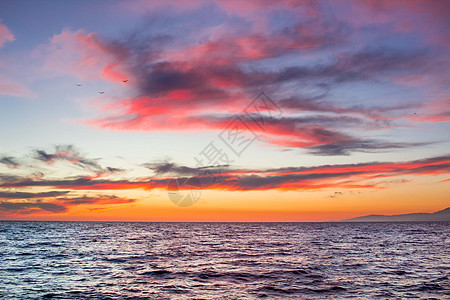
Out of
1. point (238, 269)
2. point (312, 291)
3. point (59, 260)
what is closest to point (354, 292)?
point (312, 291)

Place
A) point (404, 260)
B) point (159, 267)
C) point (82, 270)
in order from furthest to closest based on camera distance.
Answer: point (404, 260)
point (159, 267)
point (82, 270)

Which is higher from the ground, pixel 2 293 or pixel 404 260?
pixel 2 293

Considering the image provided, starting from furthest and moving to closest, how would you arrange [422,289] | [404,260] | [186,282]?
[404,260] < [186,282] < [422,289]

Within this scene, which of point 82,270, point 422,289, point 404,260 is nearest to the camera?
point 422,289

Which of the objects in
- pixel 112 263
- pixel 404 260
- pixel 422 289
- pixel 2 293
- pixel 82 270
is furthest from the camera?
pixel 404 260

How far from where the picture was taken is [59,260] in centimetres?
4066

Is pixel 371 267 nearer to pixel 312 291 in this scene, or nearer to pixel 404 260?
pixel 404 260

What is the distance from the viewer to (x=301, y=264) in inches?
1505

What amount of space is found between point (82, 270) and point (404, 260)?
3945 cm

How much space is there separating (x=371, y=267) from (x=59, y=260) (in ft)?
123

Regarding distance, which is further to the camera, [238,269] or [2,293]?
[238,269]

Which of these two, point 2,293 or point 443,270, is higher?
point 2,293

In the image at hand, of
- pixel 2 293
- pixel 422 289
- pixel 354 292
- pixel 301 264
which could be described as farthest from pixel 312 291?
pixel 2 293

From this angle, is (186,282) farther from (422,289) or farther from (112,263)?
(422,289)
